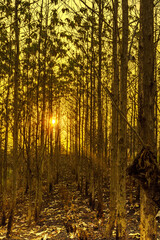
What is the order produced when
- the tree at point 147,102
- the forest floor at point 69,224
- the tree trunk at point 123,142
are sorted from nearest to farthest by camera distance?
the tree at point 147,102, the tree trunk at point 123,142, the forest floor at point 69,224

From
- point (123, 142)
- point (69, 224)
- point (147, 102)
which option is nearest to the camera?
point (147, 102)

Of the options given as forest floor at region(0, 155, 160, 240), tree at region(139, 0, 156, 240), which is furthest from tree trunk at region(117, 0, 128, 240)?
tree at region(139, 0, 156, 240)

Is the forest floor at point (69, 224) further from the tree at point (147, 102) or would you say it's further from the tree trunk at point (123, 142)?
the tree at point (147, 102)

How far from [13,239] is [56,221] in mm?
2727

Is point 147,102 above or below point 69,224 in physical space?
above

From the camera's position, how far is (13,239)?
354 inches

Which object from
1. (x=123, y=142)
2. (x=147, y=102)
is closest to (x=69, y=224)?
(x=123, y=142)

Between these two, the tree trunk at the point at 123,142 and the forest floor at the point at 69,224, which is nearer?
the tree trunk at the point at 123,142

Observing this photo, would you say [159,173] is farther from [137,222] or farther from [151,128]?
[137,222]

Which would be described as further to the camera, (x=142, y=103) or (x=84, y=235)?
(x=84, y=235)

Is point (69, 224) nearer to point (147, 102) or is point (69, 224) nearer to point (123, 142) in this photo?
point (123, 142)

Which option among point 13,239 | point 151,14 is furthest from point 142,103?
point 13,239

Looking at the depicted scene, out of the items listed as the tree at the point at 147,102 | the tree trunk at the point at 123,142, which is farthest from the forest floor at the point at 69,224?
the tree at the point at 147,102

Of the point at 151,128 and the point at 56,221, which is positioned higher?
the point at 151,128
